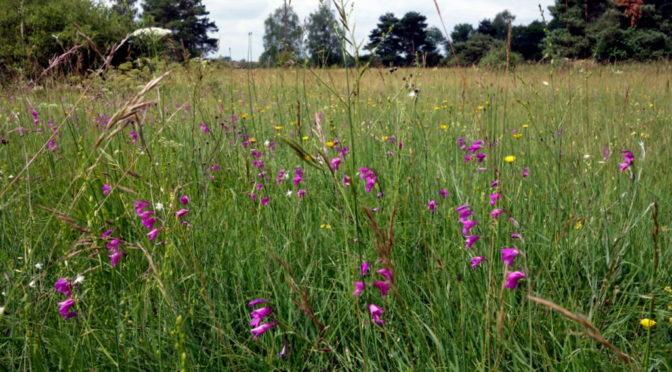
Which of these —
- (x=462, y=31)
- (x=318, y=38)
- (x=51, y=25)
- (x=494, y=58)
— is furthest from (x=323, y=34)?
(x=462, y=31)

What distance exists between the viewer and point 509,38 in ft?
5.40

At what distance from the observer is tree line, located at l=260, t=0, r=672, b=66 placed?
1.97 metres

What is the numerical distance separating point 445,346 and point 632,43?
21.9 m

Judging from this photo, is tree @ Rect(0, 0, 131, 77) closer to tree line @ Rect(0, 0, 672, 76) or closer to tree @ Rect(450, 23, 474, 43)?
tree line @ Rect(0, 0, 672, 76)

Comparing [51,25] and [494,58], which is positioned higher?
[51,25]

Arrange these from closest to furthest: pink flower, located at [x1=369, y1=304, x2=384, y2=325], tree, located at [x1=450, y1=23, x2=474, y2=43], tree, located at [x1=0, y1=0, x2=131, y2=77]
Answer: pink flower, located at [x1=369, y1=304, x2=384, y2=325] → tree, located at [x1=0, y1=0, x2=131, y2=77] → tree, located at [x1=450, y1=23, x2=474, y2=43]

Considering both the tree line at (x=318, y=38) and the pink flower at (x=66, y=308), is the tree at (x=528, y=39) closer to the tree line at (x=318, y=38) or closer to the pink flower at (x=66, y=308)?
the tree line at (x=318, y=38)

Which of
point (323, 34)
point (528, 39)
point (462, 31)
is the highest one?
point (462, 31)

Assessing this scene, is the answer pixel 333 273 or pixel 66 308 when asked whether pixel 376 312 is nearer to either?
pixel 333 273

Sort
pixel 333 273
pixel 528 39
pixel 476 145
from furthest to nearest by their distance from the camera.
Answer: pixel 528 39 → pixel 476 145 → pixel 333 273

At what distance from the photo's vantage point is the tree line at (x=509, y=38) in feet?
6.47

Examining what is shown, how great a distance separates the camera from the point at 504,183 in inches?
79.6

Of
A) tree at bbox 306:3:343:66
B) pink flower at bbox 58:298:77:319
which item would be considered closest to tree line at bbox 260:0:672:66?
tree at bbox 306:3:343:66

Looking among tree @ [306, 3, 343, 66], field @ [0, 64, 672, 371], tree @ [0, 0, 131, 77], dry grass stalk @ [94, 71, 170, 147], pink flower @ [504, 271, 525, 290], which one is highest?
tree @ [0, 0, 131, 77]
